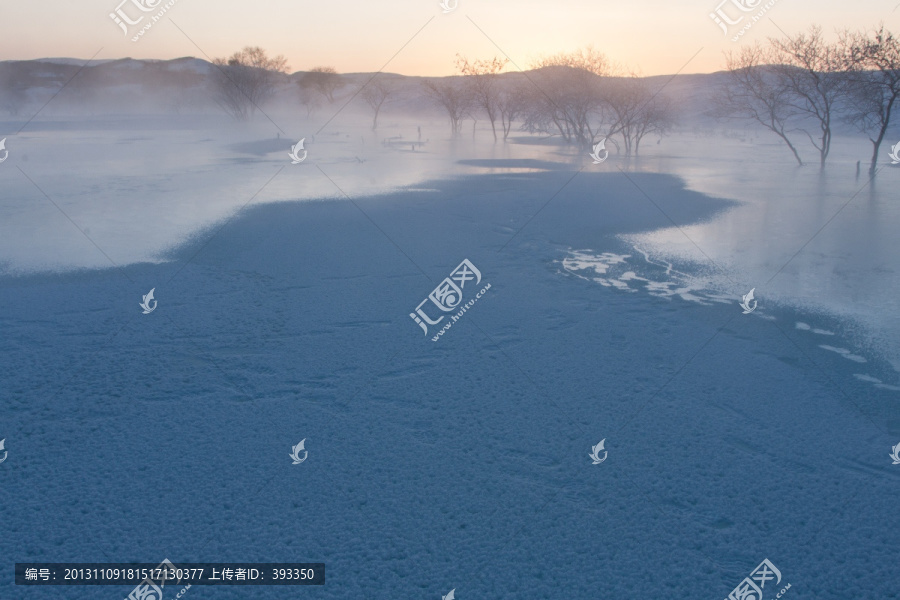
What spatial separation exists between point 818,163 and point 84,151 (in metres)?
38.1

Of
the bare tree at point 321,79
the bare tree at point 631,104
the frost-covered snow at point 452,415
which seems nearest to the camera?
the frost-covered snow at point 452,415

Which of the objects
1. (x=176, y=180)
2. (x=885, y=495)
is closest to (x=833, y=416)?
(x=885, y=495)

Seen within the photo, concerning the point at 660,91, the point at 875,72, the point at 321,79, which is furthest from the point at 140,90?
the point at 875,72

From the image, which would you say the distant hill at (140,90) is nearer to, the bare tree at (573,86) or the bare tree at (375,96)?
the bare tree at (375,96)

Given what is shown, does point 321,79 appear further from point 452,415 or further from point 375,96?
point 452,415

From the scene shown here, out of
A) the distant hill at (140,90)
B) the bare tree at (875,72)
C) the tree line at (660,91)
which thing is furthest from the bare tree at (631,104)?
the distant hill at (140,90)

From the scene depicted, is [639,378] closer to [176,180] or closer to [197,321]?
[197,321]

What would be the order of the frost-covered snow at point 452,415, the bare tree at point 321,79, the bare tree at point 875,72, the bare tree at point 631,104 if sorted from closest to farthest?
the frost-covered snow at point 452,415, the bare tree at point 875,72, the bare tree at point 631,104, the bare tree at point 321,79

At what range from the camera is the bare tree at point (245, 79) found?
60656 millimetres

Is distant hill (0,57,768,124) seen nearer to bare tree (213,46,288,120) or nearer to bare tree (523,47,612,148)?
bare tree (213,46,288,120)

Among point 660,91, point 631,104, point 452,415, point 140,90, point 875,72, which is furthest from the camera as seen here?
point 140,90

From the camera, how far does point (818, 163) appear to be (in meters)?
28.1

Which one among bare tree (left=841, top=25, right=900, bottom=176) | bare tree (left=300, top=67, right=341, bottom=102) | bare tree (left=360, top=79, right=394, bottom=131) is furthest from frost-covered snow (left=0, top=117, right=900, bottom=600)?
bare tree (left=300, top=67, right=341, bottom=102)

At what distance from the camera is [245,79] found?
60594mm
